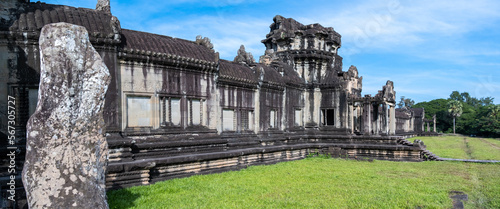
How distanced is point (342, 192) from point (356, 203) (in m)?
1.32

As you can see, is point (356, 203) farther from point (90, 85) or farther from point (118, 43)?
point (118, 43)

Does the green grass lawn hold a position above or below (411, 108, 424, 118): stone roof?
below

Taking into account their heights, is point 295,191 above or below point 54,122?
below

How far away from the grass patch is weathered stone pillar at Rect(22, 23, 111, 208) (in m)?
2.79

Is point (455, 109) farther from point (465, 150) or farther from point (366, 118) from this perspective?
point (366, 118)

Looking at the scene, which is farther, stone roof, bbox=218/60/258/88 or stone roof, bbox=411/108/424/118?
stone roof, bbox=411/108/424/118

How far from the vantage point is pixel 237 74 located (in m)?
15.1

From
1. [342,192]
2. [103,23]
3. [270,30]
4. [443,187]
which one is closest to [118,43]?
[103,23]

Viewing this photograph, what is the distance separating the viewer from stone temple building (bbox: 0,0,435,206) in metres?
8.95

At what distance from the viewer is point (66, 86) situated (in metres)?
5.05

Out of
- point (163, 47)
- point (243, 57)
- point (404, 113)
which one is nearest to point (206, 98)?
point (163, 47)

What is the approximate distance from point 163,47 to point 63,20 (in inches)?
131

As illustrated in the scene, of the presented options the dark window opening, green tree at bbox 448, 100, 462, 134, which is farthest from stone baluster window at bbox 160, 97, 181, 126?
green tree at bbox 448, 100, 462, 134

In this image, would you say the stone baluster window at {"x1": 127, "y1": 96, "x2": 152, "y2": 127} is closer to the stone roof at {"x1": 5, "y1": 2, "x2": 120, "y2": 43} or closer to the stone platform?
the stone platform
